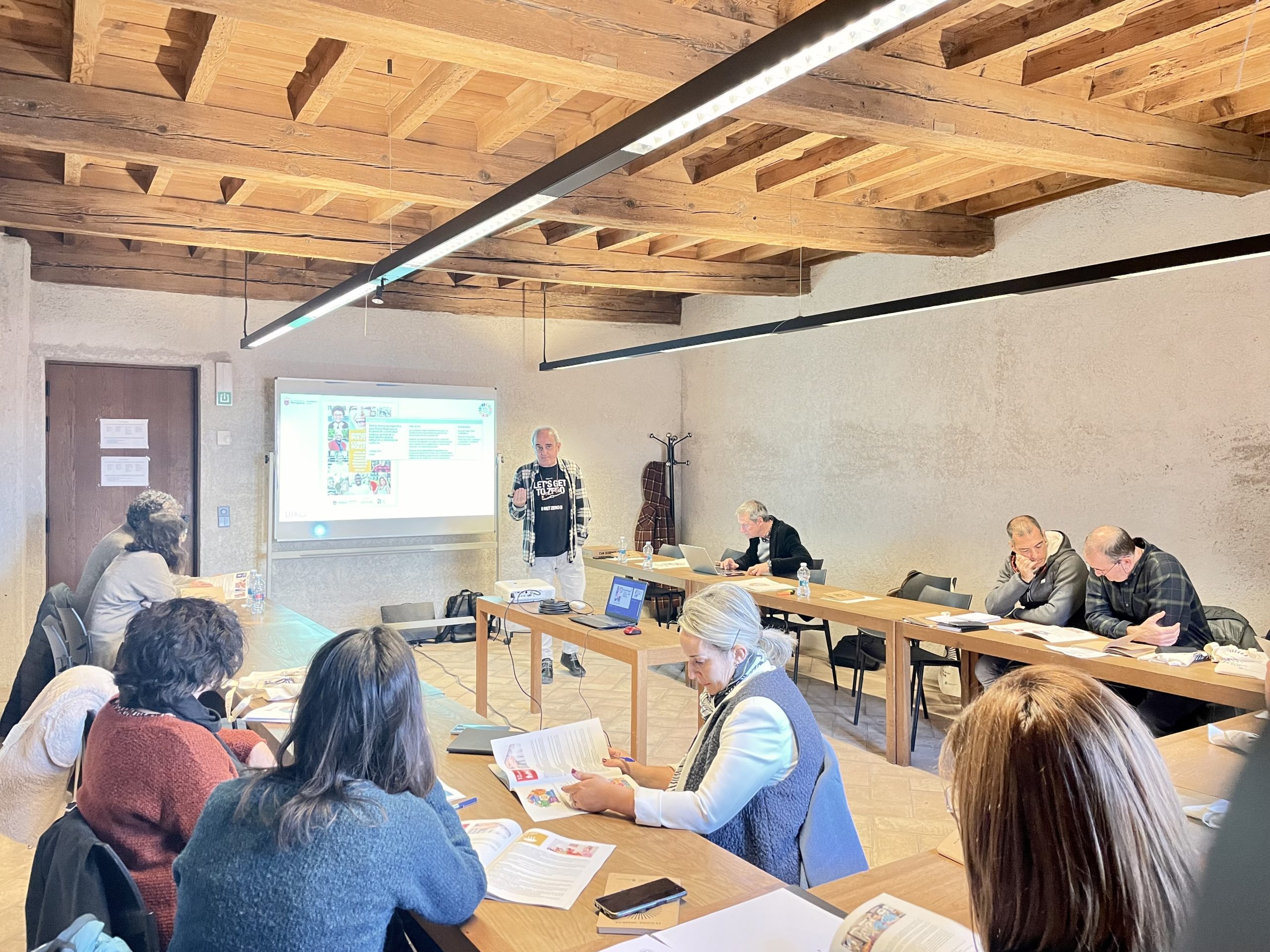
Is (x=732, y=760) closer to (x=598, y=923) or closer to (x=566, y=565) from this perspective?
(x=598, y=923)

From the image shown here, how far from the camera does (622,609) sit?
4.77 m

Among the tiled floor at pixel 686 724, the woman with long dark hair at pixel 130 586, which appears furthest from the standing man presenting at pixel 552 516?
the woman with long dark hair at pixel 130 586

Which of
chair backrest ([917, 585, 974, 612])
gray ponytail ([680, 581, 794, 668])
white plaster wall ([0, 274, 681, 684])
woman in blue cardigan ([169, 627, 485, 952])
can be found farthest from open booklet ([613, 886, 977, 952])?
white plaster wall ([0, 274, 681, 684])

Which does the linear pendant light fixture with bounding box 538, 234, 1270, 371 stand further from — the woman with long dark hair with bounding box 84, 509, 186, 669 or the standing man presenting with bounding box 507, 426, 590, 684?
the woman with long dark hair with bounding box 84, 509, 186, 669

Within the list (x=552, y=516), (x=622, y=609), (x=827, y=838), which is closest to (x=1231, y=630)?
(x=622, y=609)

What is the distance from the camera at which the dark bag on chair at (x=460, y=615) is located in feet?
26.2

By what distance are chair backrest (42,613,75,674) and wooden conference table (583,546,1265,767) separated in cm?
358

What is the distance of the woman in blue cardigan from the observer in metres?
1.50

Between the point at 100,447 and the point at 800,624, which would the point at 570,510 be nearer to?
the point at 800,624

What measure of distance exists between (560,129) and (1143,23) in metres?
2.53

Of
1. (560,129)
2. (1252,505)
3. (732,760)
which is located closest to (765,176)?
(560,129)

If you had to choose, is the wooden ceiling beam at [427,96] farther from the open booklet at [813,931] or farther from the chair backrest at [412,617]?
the chair backrest at [412,617]

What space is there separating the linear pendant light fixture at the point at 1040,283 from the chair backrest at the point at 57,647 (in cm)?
423

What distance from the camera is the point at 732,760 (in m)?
2.23
